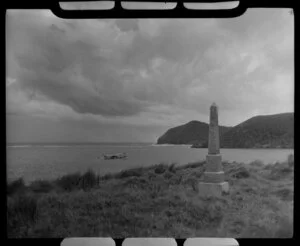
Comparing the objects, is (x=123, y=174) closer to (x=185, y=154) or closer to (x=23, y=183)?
(x=185, y=154)

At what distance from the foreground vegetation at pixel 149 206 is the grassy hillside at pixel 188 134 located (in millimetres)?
298

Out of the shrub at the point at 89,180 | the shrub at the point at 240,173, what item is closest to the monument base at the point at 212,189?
the shrub at the point at 240,173

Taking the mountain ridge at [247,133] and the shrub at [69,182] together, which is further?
the mountain ridge at [247,133]

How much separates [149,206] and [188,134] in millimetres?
991

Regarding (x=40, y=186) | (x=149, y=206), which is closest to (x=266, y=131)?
(x=149, y=206)

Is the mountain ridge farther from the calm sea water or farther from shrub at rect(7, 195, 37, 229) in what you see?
shrub at rect(7, 195, 37, 229)

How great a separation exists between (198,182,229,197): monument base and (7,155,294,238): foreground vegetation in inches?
2.8

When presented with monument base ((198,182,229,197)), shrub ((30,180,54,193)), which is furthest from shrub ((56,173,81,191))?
monument base ((198,182,229,197))

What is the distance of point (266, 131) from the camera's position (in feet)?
14.4

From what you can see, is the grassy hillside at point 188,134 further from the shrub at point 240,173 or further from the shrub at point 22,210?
the shrub at point 22,210

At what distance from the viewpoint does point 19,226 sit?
3906 mm

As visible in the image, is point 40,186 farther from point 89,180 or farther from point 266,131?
point 266,131

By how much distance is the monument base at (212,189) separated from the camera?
4.19 m

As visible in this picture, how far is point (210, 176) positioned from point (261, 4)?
2654 millimetres
